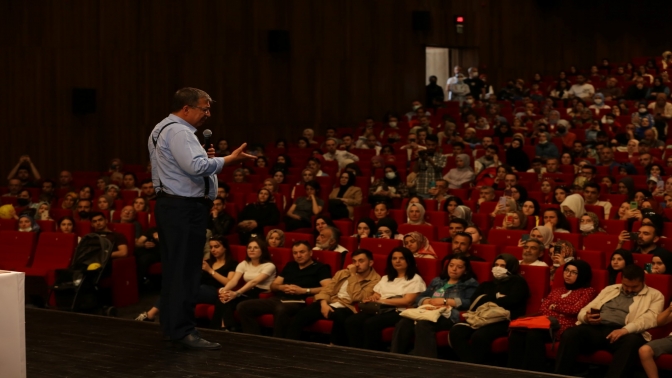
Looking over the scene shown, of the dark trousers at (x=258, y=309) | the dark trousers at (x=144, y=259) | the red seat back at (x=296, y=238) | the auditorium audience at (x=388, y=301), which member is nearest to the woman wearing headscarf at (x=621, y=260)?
the auditorium audience at (x=388, y=301)

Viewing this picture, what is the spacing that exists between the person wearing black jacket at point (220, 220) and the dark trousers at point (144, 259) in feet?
1.63

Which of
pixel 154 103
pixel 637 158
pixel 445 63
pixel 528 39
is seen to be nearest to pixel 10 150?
pixel 154 103

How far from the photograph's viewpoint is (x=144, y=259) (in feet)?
23.2

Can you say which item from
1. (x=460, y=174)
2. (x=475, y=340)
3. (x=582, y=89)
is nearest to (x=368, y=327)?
(x=475, y=340)

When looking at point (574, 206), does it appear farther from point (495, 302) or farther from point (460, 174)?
point (495, 302)

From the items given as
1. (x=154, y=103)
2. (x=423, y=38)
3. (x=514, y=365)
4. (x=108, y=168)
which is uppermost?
(x=423, y=38)

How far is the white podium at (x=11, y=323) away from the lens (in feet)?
9.56

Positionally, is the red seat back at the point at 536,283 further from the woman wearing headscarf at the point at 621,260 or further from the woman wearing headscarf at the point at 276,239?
the woman wearing headscarf at the point at 276,239

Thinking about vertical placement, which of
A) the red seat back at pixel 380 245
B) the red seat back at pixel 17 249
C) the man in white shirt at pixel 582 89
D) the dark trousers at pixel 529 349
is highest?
the man in white shirt at pixel 582 89

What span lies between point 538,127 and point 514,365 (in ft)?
18.6

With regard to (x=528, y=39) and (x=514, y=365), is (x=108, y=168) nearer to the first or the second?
(x=514, y=365)

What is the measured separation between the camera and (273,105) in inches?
480

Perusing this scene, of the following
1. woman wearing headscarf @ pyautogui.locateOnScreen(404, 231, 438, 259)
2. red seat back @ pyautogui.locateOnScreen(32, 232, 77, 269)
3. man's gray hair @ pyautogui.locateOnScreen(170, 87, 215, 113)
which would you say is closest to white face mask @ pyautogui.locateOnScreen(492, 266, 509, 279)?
woman wearing headscarf @ pyautogui.locateOnScreen(404, 231, 438, 259)

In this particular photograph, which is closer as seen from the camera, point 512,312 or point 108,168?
point 512,312
